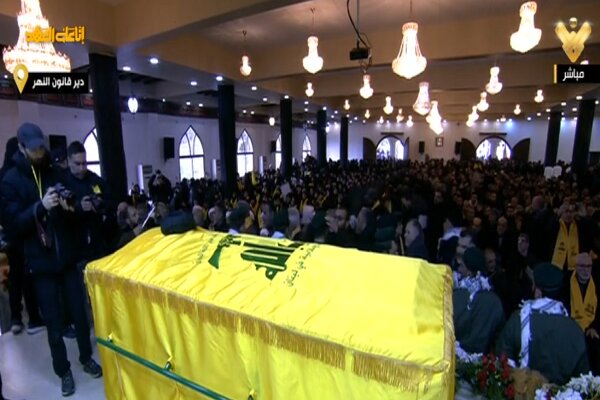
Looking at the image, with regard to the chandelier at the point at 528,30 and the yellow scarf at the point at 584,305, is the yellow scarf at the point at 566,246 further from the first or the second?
the chandelier at the point at 528,30

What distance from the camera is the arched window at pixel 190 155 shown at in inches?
709

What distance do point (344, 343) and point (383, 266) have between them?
501 mm

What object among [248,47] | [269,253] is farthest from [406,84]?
[269,253]

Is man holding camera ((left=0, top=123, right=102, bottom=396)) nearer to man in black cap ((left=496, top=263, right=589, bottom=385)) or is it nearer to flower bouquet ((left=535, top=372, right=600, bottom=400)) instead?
flower bouquet ((left=535, top=372, right=600, bottom=400))

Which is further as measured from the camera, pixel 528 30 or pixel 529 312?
pixel 528 30

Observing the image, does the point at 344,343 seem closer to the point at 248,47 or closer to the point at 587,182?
the point at 248,47

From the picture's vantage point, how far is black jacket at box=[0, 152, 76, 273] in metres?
2.59

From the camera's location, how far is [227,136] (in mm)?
11055

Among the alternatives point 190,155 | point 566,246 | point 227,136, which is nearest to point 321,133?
Answer: point 190,155

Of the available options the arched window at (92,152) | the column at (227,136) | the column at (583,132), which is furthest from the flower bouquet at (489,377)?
the column at (583,132)

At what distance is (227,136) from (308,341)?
33.1ft

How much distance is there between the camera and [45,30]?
4516mm
